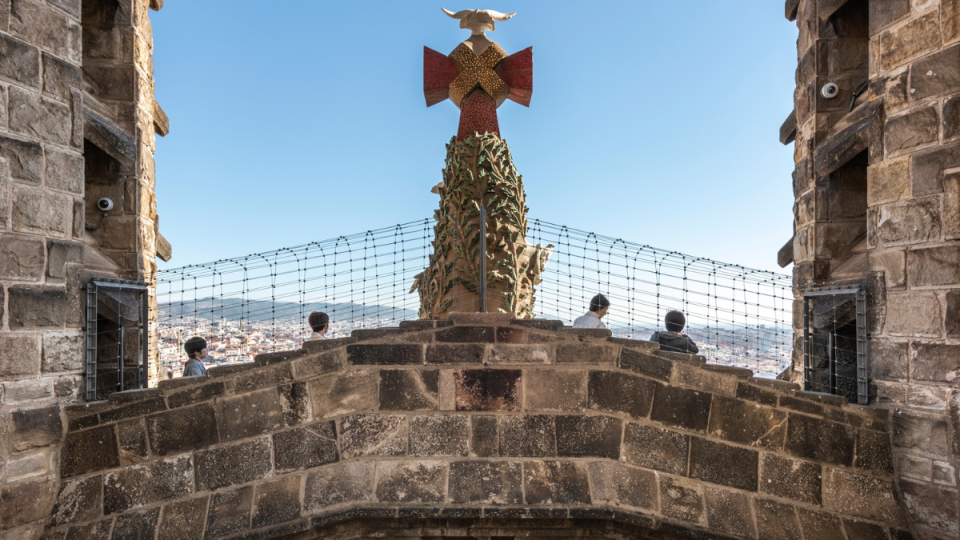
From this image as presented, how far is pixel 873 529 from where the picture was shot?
3.16 m

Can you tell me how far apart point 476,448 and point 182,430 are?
6.05 feet

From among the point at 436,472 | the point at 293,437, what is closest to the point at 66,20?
the point at 293,437

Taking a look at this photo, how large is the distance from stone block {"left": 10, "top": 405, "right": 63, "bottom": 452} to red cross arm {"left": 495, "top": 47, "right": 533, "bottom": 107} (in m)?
5.48

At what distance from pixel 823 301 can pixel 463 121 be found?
13.8 feet


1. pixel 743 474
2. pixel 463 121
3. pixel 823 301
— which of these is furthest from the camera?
pixel 463 121

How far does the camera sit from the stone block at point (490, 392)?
3.39 meters

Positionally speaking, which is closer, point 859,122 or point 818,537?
point 818,537

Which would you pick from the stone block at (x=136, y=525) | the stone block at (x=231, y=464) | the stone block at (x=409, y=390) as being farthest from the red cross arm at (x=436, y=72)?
the stone block at (x=136, y=525)

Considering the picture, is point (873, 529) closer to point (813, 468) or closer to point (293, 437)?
point (813, 468)

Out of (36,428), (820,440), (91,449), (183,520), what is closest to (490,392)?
(183,520)

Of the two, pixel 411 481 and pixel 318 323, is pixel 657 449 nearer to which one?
pixel 411 481

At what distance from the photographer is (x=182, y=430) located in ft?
10.8

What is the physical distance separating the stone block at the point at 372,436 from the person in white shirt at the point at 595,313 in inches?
69.1

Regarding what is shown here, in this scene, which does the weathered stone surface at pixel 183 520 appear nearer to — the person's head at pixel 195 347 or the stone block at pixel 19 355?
the stone block at pixel 19 355
